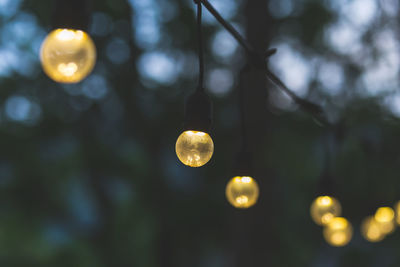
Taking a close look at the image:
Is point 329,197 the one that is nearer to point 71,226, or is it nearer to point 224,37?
point 224,37

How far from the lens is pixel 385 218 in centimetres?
325

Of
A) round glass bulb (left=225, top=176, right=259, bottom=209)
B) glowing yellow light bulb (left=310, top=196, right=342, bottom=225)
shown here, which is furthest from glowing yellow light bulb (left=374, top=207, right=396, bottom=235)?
round glass bulb (left=225, top=176, right=259, bottom=209)


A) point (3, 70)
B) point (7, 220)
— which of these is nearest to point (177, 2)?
point (3, 70)

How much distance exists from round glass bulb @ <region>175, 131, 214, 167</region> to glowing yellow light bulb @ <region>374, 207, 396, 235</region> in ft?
7.70

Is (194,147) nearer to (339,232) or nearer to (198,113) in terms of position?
(198,113)

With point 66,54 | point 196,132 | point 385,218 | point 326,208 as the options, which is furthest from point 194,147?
point 385,218

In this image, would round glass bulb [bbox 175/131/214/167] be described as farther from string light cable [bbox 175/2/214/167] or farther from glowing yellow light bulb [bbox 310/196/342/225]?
glowing yellow light bulb [bbox 310/196/342/225]

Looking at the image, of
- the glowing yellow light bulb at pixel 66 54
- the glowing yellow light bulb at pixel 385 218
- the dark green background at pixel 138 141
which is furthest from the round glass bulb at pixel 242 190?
the dark green background at pixel 138 141

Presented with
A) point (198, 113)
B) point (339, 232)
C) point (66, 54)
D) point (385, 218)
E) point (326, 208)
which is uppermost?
point (66, 54)

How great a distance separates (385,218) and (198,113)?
257 cm

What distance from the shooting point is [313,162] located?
9672 mm

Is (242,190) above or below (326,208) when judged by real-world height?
above

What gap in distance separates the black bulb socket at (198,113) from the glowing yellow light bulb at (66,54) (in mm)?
400

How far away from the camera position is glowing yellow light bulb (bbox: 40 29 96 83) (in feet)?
4.04
